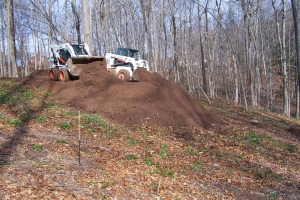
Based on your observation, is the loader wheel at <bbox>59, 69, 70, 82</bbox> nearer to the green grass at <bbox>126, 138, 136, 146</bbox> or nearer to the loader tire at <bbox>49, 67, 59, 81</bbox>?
the loader tire at <bbox>49, 67, 59, 81</bbox>

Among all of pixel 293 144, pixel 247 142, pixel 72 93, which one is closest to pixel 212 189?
pixel 247 142

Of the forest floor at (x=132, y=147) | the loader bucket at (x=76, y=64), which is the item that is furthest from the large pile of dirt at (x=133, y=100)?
the loader bucket at (x=76, y=64)

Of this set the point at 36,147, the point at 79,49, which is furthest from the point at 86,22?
the point at 36,147

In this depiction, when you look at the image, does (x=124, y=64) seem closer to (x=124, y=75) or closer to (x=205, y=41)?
(x=124, y=75)

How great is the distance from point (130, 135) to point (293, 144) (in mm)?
6434

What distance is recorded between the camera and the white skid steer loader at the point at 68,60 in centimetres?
1416

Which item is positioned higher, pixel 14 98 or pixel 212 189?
pixel 14 98

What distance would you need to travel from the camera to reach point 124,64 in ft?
57.5

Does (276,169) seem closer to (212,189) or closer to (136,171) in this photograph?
(212,189)


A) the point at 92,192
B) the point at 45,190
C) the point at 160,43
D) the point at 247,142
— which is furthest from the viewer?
the point at 160,43

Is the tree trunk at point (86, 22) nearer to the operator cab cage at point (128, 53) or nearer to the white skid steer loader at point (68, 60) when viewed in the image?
the white skid steer loader at point (68, 60)

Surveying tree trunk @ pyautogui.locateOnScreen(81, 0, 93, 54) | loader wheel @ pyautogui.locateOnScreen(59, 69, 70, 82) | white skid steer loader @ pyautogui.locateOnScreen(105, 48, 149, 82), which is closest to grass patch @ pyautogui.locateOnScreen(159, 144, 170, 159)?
loader wheel @ pyautogui.locateOnScreen(59, 69, 70, 82)

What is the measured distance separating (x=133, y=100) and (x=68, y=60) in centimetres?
467

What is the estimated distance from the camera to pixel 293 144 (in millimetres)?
10977
